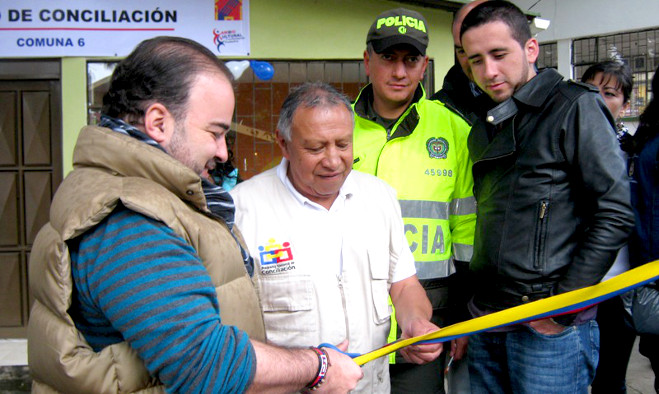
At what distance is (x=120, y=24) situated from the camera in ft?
17.1

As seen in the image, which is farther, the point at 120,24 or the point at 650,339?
the point at 120,24

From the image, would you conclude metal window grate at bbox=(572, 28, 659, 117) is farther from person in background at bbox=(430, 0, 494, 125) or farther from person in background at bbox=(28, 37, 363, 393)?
person in background at bbox=(28, 37, 363, 393)

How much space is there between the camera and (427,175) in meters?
2.55

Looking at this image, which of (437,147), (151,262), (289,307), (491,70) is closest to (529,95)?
(491,70)

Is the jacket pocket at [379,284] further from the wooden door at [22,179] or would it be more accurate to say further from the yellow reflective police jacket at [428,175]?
the wooden door at [22,179]

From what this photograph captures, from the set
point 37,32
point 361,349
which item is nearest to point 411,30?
point 361,349

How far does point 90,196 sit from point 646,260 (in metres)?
2.41

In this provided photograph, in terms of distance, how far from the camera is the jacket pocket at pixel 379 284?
2.09 metres

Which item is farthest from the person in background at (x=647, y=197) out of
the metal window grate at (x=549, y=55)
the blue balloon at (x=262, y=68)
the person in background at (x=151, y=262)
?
the metal window grate at (x=549, y=55)

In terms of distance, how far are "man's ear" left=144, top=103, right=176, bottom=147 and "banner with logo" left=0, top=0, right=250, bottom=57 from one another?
4078 millimetres

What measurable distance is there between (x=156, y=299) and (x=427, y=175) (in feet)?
5.41

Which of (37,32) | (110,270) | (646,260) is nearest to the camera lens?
(110,270)

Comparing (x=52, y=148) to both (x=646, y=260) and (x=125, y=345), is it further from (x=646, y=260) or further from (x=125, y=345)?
(x=646, y=260)

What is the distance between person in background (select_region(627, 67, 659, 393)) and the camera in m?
2.45
